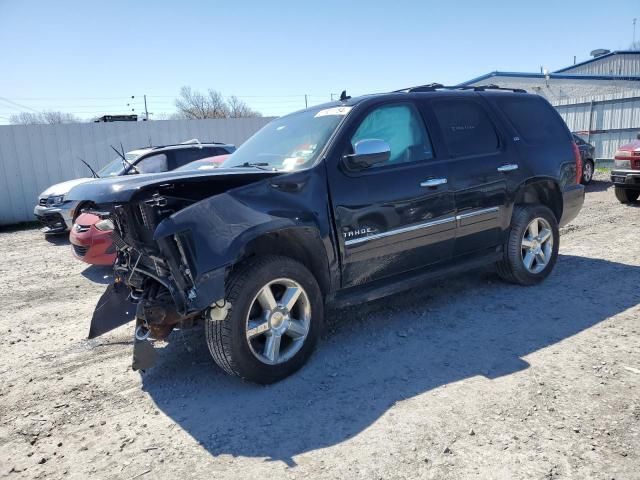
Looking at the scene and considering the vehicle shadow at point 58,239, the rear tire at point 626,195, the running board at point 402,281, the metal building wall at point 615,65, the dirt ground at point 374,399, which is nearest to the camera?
the dirt ground at point 374,399

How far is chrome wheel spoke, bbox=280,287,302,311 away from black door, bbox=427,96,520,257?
1798mm

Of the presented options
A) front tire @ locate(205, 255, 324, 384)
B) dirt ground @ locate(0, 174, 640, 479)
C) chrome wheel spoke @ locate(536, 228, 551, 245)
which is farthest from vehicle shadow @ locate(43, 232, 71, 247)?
chrome wheel spoke @ locate(536, 228, 551, 245)

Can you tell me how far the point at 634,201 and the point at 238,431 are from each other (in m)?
10.6

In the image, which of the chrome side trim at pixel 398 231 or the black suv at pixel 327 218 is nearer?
the black suv at pixel 327 218

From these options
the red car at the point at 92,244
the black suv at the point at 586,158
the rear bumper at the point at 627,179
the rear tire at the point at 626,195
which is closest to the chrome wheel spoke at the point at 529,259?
the red car at the point at 92,244

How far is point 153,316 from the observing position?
3.17 meters

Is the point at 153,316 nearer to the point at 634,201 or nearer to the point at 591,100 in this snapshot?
the point at 634,201

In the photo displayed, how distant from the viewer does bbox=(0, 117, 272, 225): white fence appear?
1280 cm

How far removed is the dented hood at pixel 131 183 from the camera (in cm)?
296

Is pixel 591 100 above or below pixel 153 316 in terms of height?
above

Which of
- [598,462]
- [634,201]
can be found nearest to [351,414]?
[598,462]

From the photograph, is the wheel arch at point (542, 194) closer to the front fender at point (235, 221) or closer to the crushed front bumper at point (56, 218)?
the front fender at point (235, 221)

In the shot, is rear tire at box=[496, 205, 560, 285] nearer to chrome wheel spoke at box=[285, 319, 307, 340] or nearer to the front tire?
the front tire

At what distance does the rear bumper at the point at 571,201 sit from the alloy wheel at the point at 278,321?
138 inches
